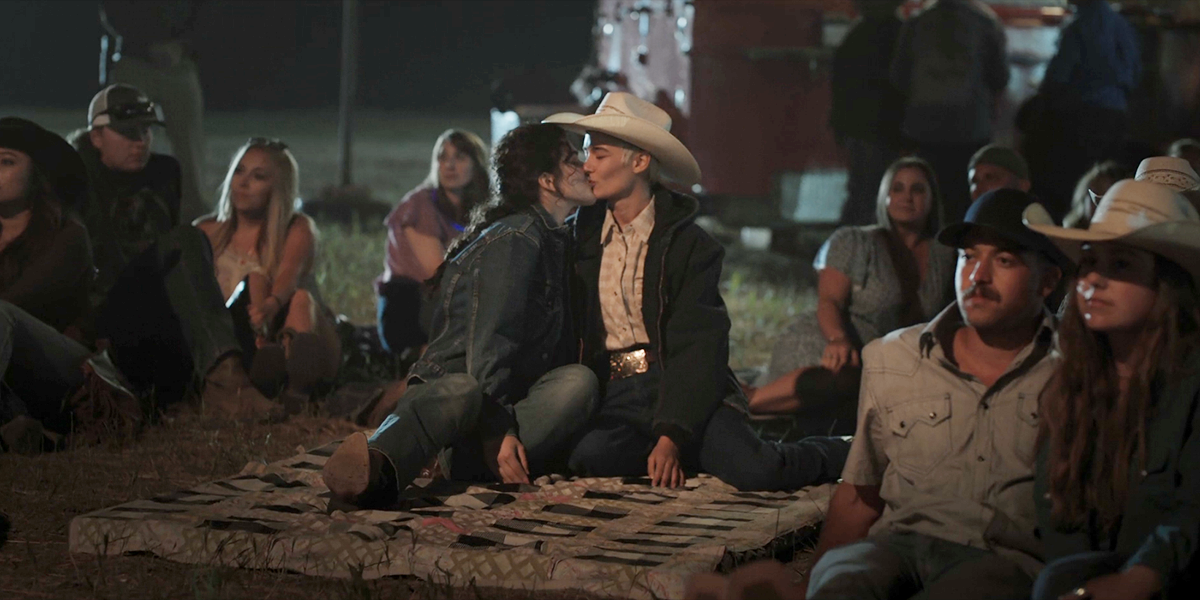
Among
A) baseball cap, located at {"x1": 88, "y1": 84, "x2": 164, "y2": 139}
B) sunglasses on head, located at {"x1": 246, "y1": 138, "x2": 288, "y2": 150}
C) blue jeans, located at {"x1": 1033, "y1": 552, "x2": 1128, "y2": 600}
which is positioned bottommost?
blue jeans, located at {"x1": 1033, "y1": 552, "x2": 1128, "y2": 600}

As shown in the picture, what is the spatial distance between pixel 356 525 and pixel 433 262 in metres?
3.07

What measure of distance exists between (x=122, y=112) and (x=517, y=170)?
2432 millimetres

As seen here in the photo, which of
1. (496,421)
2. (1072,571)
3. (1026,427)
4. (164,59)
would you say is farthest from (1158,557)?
(164,59)

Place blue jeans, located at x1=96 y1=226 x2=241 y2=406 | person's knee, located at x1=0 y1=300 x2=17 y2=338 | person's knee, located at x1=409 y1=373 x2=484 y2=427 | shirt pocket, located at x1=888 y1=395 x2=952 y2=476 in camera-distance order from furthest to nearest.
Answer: blue jeans, located at x1=96 y1=226 x2=241 y2=406
person's knee, located at x1=0 y1=300 x2=17 y2=338
person's knee, located at x1=409 y1=373 x2=484 y2=427
shirt pocket, located at x1=888 y1=395 x2=952 y2=476

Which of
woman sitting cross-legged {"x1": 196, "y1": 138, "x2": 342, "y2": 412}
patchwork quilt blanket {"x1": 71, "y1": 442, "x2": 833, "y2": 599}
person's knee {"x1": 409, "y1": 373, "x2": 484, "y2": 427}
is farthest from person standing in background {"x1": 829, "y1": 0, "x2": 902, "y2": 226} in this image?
person's knee {"x1": 409, "y1": 373, "x2": 484, "y2": 427}

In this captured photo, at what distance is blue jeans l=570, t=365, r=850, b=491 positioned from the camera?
17.7ft

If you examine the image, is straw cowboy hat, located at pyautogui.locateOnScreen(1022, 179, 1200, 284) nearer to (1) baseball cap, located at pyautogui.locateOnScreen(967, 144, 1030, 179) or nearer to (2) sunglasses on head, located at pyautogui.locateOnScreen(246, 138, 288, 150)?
(1) baseball cap, located at pyautogui.locateOnScreen(967, 144, 1030, 179)

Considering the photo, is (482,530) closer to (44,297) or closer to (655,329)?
(655,329)

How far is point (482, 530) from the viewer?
4770mm

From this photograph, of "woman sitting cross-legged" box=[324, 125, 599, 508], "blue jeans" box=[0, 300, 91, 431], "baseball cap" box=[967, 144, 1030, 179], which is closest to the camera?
"woman sitting cross-legged" box=[324, 125, 599, 508]

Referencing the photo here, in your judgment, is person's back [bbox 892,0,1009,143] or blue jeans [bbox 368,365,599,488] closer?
blue jeans [bbox 368,365,599,488]

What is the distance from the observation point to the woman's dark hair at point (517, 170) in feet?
18.4

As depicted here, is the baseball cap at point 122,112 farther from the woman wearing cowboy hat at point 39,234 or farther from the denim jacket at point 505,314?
the denim jacket at point 505,314

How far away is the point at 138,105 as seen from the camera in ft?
23.6
